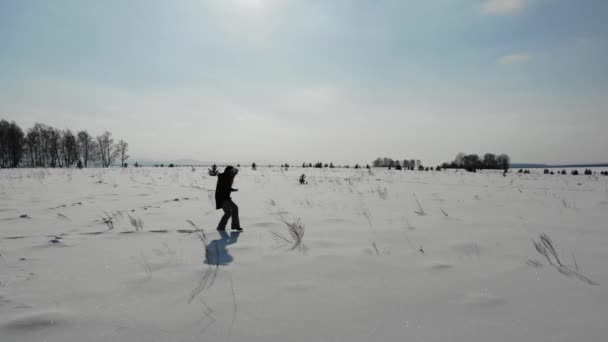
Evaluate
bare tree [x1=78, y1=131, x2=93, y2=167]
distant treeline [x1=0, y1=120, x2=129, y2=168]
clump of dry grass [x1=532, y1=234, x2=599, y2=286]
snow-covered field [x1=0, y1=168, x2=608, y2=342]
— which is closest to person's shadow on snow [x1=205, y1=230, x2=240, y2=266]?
snow-covered field [x1=0, y1=168, x2=608, y2=342]

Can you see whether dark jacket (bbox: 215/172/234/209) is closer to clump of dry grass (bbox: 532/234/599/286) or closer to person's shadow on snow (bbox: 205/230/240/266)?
person's shadow on snow (bbox: 205/230/240/266)

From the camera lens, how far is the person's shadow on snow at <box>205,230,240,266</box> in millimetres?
2924

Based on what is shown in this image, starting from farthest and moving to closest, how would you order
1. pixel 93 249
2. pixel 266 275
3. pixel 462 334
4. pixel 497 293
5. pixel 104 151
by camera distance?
pixel 104 151, pixel 93 249, pixel 266 275, pixel 497 293, pixel 462 334

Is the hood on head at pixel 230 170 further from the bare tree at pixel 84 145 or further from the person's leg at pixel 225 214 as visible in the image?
the bare tree at pixel 84 145

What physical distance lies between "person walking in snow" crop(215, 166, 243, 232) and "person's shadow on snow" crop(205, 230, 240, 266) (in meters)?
0.21

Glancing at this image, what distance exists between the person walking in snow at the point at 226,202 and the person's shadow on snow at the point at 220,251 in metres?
0.21

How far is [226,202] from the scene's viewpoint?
4445 mm

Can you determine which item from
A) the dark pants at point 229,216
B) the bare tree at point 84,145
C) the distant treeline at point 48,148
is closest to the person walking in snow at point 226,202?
the dark pants at point 229,216

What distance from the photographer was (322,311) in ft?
6.41

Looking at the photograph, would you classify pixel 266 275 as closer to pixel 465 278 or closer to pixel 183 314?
pixel 183 314

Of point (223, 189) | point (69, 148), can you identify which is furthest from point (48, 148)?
point (223, 189)

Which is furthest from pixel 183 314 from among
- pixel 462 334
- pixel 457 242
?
pixel 457 242

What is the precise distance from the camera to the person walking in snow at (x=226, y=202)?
14.2 feet

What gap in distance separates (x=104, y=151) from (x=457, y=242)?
242ft
